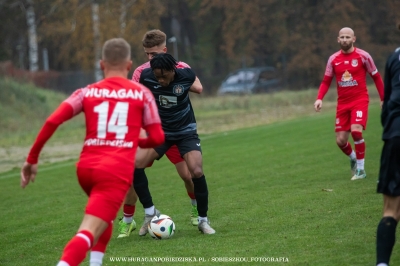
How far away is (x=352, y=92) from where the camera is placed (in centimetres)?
1112

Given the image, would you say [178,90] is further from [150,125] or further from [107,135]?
[107,135]

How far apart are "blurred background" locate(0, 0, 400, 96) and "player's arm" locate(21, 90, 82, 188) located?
110 ft

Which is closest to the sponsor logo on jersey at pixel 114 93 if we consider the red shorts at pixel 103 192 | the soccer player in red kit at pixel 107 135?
the soccer player in red kit at pixel 107 135

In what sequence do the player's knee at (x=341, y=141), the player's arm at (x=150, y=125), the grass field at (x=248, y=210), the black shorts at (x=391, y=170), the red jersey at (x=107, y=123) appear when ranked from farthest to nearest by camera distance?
the player's knee at (x=341, y=141), the grass field at (x=248, y=210), the player's arm at (x=150, y=125), the black shorts at (x=391, y=170), the red jersey at (x=107, y=123)

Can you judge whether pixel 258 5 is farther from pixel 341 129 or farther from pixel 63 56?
pixel 341 129

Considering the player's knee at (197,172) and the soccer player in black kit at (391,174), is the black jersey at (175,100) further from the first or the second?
the soccer player in black kit at (391,174)

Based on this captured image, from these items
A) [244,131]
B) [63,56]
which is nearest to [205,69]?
[63,56]

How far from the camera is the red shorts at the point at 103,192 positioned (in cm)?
509

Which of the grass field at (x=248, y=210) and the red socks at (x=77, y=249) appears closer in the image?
the red socks at (x=77, y=249)

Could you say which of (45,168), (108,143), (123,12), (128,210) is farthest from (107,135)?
(123,12)

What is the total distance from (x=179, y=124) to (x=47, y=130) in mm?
2774

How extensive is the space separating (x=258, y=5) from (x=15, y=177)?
34454 mm

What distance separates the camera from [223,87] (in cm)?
3912

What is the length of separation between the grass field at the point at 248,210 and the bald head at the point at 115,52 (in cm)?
200
